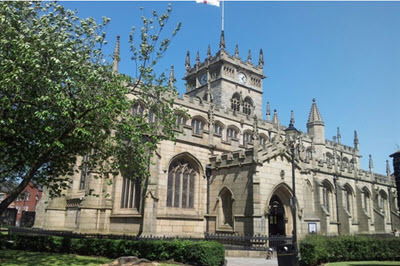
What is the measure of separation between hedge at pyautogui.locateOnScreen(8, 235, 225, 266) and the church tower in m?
35.3

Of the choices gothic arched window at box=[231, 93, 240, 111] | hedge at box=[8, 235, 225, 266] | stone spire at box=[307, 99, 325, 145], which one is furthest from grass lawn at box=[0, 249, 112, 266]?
stone spire at box=[307, 99, 325, 145]

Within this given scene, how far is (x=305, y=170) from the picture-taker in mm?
24500

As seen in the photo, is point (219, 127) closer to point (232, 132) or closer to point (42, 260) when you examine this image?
point (232, 132)

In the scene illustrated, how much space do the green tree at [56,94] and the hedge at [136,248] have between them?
11.9 feet

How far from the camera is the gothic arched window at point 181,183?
2308cm

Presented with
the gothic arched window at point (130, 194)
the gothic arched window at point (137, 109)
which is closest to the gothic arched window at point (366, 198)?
the gothic arched window at point (137, 109)

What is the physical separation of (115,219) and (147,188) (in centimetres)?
397

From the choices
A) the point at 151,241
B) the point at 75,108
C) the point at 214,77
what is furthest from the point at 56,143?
the point at 214,77

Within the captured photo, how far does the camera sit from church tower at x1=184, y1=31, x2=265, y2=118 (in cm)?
5219

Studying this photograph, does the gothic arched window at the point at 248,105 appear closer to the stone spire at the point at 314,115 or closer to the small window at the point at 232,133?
the stone spire at the point at 314,115

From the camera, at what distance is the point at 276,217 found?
25547mm

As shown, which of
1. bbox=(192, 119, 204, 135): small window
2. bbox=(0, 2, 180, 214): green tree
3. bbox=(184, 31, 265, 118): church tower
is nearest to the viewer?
bbox=(0, 2, 180, 214): green tree

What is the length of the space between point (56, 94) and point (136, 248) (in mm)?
7984

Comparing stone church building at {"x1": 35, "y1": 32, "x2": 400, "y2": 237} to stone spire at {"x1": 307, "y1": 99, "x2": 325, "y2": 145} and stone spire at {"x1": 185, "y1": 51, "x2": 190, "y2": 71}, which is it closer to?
stone spire at {"x1": 307, "y1": 99, "x2": 325, "y2": 145}
